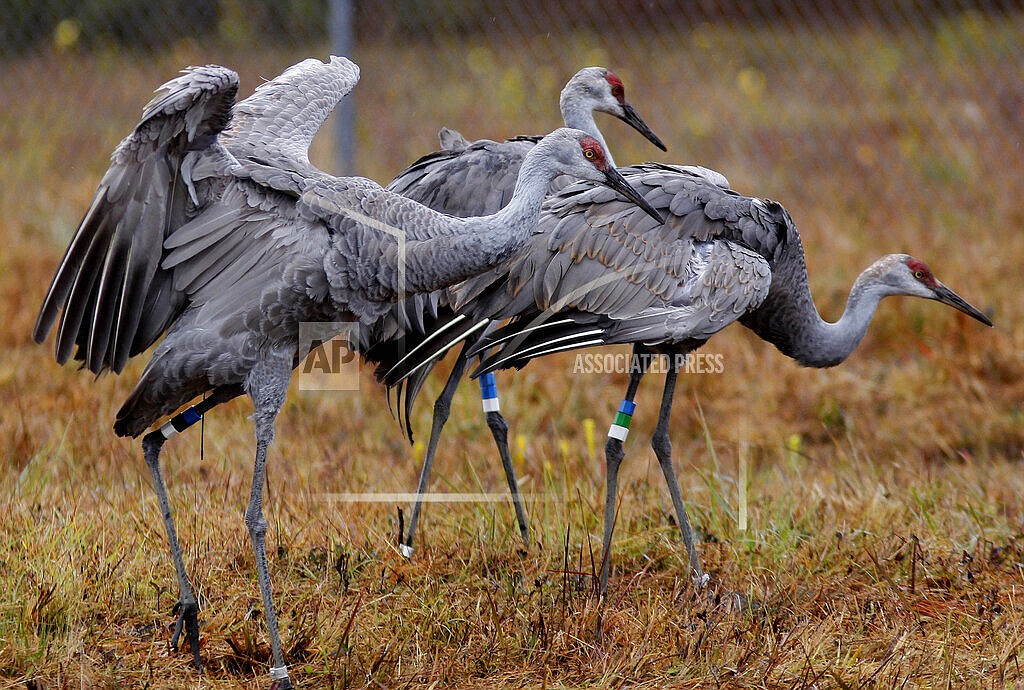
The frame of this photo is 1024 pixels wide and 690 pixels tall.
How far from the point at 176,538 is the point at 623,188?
1539mm

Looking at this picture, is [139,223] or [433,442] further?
[433,442]

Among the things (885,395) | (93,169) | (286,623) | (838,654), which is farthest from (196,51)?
(838,654)

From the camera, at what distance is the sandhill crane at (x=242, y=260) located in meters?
3.09

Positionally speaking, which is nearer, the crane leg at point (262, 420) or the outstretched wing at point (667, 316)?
the crane leg at point (262, 420)

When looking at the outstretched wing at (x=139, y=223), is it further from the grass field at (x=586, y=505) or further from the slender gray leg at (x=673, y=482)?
the slender gray leg at (x=673, y=482)

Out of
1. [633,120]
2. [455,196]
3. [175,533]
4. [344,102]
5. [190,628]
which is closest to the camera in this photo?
[190,628]

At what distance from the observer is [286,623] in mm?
3244

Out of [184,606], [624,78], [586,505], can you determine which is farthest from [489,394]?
[624,78]

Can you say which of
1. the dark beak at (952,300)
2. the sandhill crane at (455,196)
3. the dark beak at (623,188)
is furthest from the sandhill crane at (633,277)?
the dark beak at (952,300)

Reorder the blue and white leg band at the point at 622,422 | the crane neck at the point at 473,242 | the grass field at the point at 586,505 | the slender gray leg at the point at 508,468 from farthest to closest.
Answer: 1. the blue and white leg band at the point at 622,422
2. the slender gray leg at the point at 508,468
3. the crane neck at the point at 473,242
4. the grass field at the point at 586,505

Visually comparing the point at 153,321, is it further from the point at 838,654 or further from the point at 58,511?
the point at 838,654

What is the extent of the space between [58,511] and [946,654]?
254 cm

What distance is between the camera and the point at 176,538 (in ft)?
10.6

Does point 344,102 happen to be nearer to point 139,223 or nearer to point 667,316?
point 667,316
